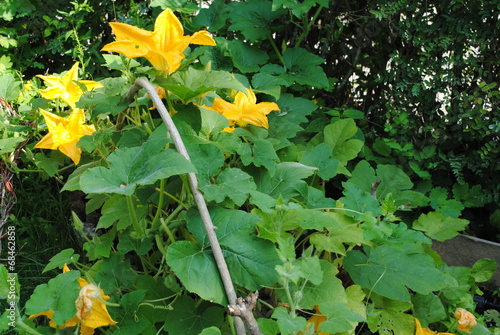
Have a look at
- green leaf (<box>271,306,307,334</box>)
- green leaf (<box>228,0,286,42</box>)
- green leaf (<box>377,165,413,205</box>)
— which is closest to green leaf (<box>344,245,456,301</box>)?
green leaf (<box>377,165,413,205</box>)

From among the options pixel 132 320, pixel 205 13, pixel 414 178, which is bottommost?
pixel 132 320

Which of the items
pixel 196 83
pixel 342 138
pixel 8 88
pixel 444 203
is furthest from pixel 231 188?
pixel 8 88

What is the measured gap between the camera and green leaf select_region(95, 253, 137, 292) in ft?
5.38

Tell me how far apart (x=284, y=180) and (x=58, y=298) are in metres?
0.80

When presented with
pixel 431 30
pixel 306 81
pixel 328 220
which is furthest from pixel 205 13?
pixel 328 220

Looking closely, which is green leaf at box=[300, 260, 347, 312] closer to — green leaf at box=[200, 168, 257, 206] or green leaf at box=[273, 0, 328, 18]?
green leaf at box=[200, 168, 257, 206]

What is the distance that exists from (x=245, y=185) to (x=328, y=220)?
10.2 inches

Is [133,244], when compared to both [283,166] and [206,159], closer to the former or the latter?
[206,159]

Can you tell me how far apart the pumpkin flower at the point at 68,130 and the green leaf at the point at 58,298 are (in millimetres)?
670

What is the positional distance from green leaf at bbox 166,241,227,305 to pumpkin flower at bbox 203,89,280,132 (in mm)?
618

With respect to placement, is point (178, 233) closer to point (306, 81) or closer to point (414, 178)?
point (306, 81)

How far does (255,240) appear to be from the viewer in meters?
1.37

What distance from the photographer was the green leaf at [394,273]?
1595 millimetres

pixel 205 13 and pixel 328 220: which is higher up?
pixel 205 13
